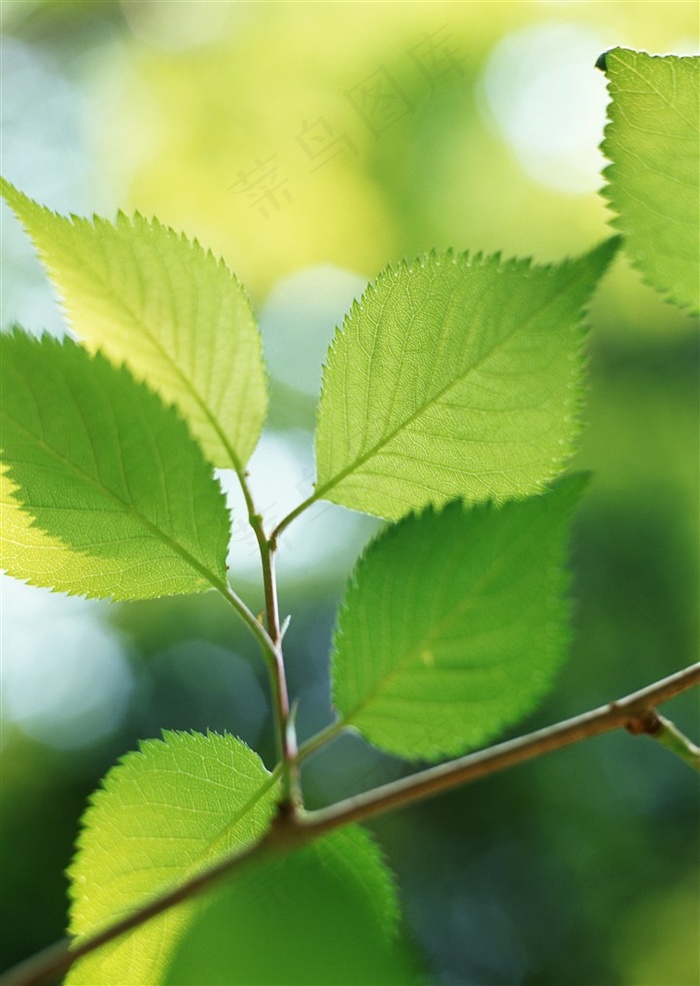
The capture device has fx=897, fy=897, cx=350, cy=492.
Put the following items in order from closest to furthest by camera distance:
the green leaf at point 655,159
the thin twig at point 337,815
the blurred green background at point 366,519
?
the thin twig at point 337,815 < the green leaf at point 655,159 < the blurred green background at point 366,519

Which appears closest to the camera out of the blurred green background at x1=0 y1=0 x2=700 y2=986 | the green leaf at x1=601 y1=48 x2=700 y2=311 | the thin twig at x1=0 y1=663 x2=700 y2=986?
the thin twig at x1=0 y1=663 x2=700 y2=986

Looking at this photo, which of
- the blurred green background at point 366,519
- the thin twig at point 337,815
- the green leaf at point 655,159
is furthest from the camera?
the blurred green background at point 366,519

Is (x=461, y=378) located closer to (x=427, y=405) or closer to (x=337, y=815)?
(x=427, y=405)

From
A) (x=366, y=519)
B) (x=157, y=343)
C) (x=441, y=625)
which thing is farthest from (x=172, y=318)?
(x=366, y=519)

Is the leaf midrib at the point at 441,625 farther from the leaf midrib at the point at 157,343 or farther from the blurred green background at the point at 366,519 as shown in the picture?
the blurred green background at the point at 366,519

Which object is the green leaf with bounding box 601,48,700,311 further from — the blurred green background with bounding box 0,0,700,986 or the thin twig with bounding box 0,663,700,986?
the blurred green background with bounding box 0,0,700,986

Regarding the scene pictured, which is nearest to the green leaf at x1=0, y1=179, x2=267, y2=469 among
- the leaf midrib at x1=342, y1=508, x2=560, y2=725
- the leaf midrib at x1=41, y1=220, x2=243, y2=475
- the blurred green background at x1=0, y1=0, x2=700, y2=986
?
the leaf midrib at x1=41, y1=220, x2=243, y2=475

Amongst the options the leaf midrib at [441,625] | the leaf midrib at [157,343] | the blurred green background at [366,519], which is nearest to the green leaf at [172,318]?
the leaf midrib at [157,343]

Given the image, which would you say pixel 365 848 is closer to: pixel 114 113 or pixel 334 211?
pixel 334 211
